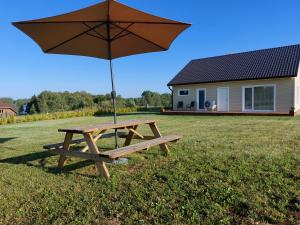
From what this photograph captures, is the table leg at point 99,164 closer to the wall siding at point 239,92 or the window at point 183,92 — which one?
the wall siding at point 239,92

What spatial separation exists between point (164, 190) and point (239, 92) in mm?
15647

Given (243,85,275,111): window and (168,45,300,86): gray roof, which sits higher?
(168,45,300,86): gray roof

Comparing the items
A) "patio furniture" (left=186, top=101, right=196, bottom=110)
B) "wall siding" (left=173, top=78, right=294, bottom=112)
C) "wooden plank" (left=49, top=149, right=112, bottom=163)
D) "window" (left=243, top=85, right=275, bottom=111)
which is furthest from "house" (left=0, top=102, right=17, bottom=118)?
"wooden plank" (left=49, top=149, right=112, bottom=163)

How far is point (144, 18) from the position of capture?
170 inches

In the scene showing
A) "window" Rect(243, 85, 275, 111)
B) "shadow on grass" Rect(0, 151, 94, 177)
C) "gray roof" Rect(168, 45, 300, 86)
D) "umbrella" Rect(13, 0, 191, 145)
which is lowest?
"shadow on grass" Rect(0, 151, 94, 177)

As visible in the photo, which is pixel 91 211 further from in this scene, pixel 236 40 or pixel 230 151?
pixel 236 40

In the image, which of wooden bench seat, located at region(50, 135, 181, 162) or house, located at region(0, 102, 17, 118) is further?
house, located at region(0, 102, 17, 118)

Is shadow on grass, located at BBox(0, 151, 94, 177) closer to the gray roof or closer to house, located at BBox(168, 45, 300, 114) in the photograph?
house, located at BBox(168, 45, 300, 114)

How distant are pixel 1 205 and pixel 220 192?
2.73 meters

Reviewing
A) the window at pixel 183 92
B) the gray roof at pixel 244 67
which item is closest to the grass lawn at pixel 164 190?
the gray roof at pixel 244 67

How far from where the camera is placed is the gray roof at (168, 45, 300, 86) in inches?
628

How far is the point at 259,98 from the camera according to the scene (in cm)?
1664

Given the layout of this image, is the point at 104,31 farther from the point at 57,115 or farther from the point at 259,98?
the point at 57,115

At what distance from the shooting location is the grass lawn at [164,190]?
265 cm
